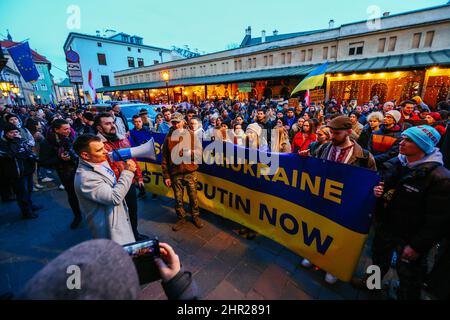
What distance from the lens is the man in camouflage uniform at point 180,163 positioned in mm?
3199

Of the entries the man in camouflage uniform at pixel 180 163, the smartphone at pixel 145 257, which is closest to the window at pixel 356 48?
the man in camouflage uniform at pixel 180 163

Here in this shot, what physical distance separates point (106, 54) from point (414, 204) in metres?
53.5

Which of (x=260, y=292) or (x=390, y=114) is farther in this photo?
(x=390, y=114)

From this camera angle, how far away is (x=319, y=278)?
234 cm

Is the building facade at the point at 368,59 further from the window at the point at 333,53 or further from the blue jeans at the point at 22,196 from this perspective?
the blue jeans at the point at 22,196

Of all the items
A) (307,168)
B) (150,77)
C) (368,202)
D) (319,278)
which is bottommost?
(319,278)

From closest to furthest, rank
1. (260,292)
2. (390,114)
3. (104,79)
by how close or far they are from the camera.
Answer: (260,292), (390,114), (104,79)

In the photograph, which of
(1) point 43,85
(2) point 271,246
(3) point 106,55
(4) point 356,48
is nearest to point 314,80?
(2) point 271,246

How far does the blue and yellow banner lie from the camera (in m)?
1.99

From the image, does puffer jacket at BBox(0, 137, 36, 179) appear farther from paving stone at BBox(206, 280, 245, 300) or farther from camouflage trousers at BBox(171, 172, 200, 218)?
paving stone at BBox(206, 280, 245, 300)

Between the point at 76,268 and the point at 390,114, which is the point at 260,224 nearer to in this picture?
the point at 76,268

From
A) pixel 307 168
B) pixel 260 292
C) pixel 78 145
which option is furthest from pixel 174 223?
pixel 307 168

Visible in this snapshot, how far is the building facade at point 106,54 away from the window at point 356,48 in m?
39.6
